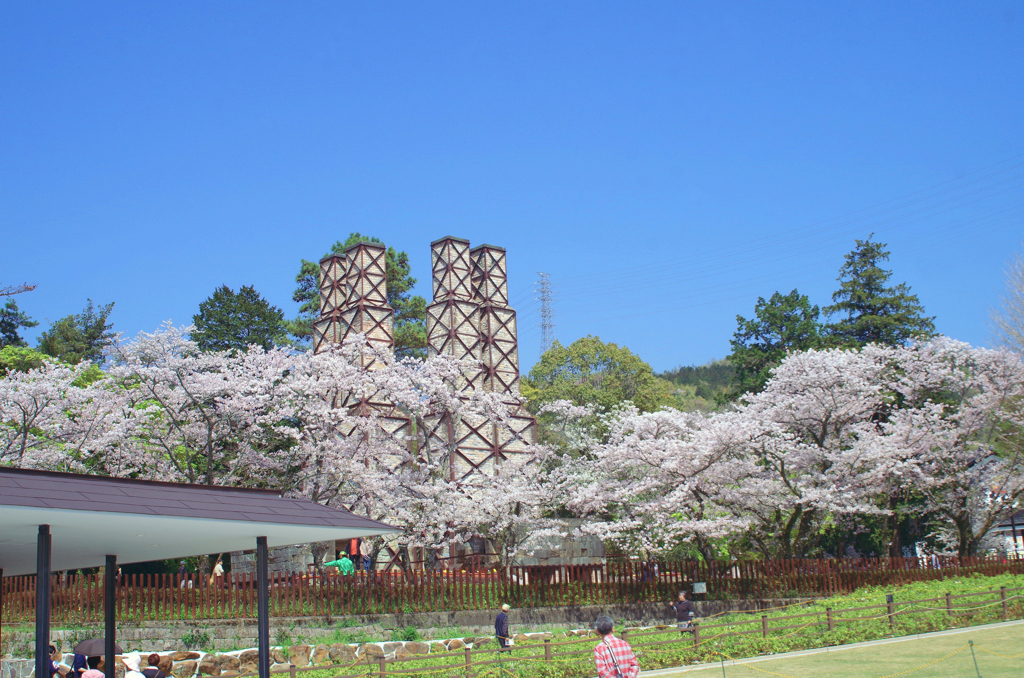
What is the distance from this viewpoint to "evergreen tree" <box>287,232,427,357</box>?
156 ft

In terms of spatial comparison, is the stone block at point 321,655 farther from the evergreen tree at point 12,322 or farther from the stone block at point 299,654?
the evergreen tree at point 12,322

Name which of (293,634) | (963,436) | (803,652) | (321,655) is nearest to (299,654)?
(321,655)

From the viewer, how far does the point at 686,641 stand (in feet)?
52.9

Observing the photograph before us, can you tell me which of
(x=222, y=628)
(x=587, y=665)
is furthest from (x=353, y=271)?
(x=587, y=665)

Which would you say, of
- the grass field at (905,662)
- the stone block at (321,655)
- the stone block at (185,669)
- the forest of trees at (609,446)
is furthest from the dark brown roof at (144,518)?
the forest of trees at (609,446)

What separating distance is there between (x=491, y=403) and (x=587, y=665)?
11.3 metres

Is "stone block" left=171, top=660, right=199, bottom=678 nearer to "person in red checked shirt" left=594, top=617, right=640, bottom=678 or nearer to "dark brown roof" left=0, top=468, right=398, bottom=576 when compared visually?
"dark brown roof" left=0, top=468, right=398, bottom=576

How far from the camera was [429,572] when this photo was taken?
21.1 metres

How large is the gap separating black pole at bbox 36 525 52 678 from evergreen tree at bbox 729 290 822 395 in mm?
36202

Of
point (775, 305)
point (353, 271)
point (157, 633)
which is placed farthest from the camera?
point (775, 305)

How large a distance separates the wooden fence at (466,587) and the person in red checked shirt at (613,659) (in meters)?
10.1

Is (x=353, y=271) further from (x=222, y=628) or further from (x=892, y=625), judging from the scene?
(x=892, y=625)

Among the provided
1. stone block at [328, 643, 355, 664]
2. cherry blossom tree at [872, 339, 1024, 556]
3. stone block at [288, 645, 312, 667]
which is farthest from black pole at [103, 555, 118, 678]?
cherry blossom tree at [872, 339, 1024, 556]

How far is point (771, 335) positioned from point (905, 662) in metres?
29.8
